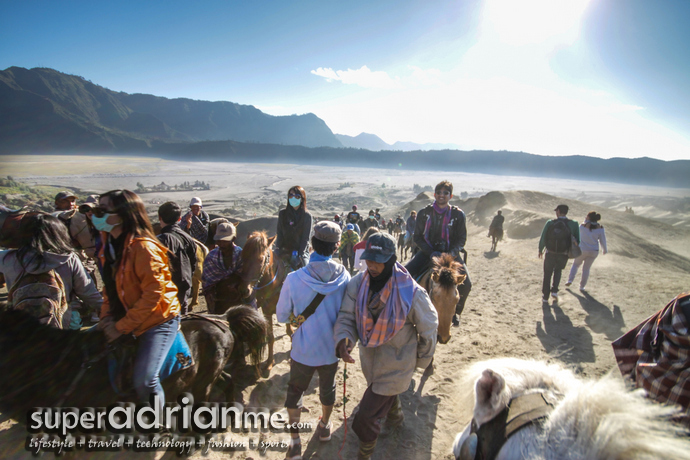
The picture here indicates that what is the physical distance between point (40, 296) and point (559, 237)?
7704 mm

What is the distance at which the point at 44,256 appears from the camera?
2650 mm

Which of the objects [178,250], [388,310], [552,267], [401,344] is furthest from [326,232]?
[552,267]

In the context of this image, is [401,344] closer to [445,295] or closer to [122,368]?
[445,295]

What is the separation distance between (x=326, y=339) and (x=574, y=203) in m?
27.9

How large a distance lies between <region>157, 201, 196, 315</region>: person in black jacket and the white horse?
2.93m

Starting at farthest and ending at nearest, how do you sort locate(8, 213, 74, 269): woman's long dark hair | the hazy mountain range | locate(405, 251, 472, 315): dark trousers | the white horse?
1. the hazy mountain range
2. locate(405, 251, 472, 315): dark trousers
3. locate(8, 213, 74, 269): woman's long dark hair
4. the white horse

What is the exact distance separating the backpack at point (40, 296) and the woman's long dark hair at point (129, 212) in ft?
4.79

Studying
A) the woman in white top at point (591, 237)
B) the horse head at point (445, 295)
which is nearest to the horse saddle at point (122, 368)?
the horse head at point (445, 295)

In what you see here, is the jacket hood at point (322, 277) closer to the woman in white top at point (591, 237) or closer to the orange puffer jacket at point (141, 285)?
the orange puffer jacket at point (141, 285)

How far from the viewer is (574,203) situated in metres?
22.8

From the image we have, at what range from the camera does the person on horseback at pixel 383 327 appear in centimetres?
198

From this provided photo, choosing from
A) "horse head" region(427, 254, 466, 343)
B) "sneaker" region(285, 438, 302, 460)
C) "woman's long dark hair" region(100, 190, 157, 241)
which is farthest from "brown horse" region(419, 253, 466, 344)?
"woman's long dark hair" region(100, 190, 157, 241)

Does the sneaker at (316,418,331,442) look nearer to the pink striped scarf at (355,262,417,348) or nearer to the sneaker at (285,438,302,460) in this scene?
the sneaker at (285,438,302,460)

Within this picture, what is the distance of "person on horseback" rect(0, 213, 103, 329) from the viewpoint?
2600 millimetres
